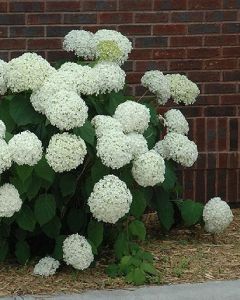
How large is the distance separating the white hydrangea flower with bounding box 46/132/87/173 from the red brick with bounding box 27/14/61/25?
1934mm

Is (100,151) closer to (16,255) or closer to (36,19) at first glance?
(16,255)

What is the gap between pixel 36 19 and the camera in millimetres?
7641

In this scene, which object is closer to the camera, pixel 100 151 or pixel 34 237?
pixel 100 151

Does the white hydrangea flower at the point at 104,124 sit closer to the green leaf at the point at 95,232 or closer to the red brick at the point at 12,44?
the green leaf at the point at 95,232

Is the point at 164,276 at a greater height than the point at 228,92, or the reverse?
the point at 228,92

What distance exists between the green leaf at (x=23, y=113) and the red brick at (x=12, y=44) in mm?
1454

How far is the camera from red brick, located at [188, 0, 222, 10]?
7.79 metres

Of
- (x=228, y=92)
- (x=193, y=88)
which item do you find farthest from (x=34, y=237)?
(x=228, y=92)

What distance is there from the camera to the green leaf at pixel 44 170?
598 centimetres

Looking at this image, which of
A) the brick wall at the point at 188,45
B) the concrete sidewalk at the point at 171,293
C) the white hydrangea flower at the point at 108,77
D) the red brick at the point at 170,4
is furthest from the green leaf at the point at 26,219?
the red brick at the point at 170,4

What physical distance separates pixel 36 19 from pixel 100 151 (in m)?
1.98

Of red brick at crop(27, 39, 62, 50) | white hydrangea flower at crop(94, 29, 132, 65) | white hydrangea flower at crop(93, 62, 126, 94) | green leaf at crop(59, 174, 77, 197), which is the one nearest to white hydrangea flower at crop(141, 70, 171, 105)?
white hydrangea flower at crop(94, 29, 132, 65)

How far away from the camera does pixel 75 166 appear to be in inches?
233

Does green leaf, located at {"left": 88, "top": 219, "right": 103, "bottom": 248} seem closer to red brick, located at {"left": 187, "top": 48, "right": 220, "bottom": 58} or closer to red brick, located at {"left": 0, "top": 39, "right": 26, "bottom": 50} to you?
red brick, located at {"left": 0, "top": 39, "right": 26, "bottom": 50}
